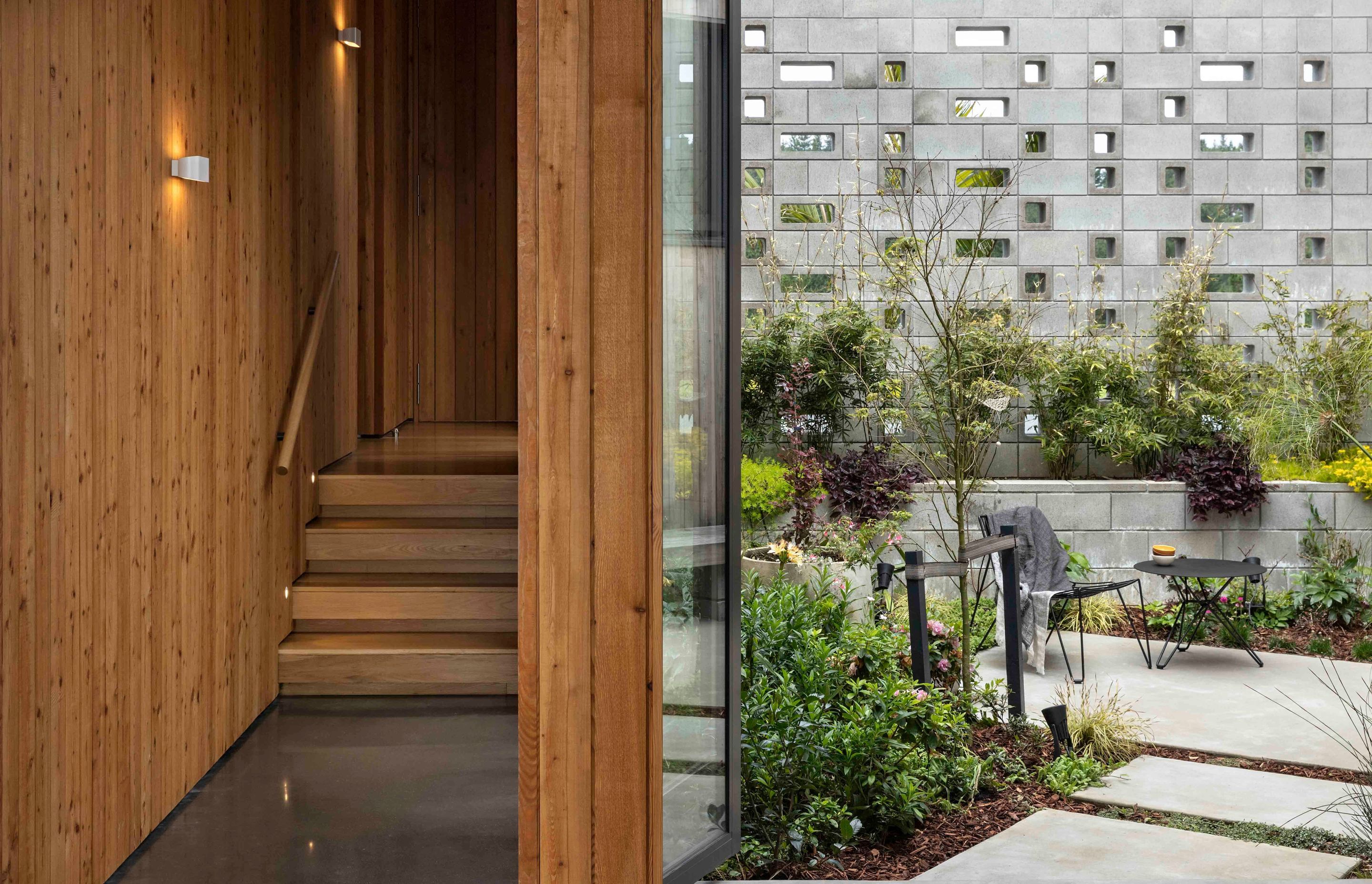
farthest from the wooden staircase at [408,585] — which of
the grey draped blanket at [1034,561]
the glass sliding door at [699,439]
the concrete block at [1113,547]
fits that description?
the concrete block at [1113,547]

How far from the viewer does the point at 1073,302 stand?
25.5 feet

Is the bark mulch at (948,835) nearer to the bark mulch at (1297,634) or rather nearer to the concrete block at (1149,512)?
the bark mulch at (1297,634)

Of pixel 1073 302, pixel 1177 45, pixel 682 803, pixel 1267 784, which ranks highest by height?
pixel 1177 45

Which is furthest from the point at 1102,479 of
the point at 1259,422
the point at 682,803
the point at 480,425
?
the point at 682,803

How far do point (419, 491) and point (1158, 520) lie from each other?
488 centimetres

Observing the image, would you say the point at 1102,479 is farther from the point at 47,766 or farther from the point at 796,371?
the point at 47,766

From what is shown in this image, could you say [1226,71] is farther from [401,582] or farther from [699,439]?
[699,439]

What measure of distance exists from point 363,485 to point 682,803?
325cm

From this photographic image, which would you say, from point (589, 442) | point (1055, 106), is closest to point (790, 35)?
point (1055, 106)

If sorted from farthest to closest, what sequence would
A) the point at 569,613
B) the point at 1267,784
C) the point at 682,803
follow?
1. the point at 1267,784
2. the point at 682,803
3. the point at 569,613

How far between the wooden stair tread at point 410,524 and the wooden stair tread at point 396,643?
51 cm

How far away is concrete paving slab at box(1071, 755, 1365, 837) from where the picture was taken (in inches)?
140

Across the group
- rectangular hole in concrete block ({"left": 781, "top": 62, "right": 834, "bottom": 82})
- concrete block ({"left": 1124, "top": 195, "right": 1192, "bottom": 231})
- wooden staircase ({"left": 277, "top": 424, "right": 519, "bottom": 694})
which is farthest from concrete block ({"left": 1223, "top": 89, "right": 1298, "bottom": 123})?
wooden staircase ({"left": 277, "top": 424, "right": 519, "bottom": 694})

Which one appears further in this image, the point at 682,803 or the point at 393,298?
the point at 393,298
